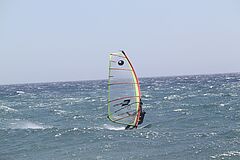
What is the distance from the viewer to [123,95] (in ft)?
46.2

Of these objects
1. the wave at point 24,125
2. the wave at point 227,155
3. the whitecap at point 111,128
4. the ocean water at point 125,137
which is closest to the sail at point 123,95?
the ocean water at point 125,137

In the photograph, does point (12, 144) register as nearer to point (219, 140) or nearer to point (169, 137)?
point (169, 137)

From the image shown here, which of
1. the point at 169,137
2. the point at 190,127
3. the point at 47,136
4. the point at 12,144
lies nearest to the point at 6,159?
the point at 12,144

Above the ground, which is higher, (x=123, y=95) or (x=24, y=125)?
(x=123, y=95)

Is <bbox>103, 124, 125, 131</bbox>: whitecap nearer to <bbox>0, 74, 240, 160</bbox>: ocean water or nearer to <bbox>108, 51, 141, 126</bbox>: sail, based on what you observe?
<bbox>0, 74, 240, 160</bbox>: ocean water

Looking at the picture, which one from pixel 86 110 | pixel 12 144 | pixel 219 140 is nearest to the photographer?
pixel 219 140

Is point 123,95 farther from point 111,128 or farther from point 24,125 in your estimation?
point 24,125

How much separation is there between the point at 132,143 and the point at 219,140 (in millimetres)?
5744

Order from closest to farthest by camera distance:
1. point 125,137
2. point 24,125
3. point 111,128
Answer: point 125,137
point 111,128
point 24,125

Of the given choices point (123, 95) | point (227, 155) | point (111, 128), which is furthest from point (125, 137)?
point (123, 95)

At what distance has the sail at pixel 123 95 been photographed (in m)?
13.3

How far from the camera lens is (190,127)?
1174 inches

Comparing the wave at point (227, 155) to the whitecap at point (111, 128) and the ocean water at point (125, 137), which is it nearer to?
the ocean water at point (125, 137)

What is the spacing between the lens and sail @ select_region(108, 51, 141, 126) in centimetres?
1334
